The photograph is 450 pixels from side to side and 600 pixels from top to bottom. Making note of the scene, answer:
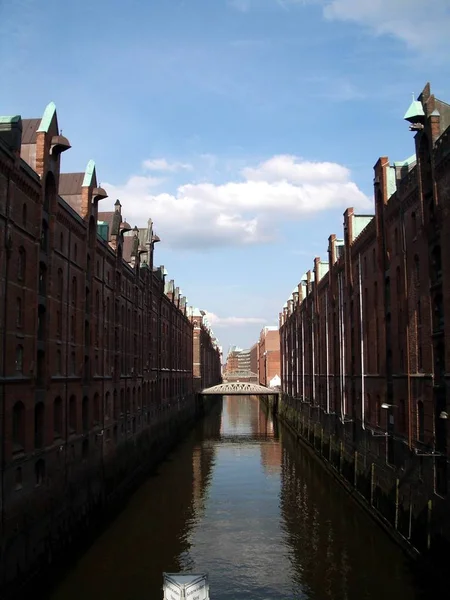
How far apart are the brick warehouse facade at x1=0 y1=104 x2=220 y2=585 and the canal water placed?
1963mm

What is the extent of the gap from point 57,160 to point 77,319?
25.7ft

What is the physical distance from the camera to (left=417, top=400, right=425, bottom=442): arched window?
22.3m

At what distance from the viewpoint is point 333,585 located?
810 inches

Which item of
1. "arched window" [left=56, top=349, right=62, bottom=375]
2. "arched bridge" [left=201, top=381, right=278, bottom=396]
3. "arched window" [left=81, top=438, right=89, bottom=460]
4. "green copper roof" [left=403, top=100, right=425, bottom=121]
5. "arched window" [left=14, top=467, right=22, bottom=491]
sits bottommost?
"arched bridge" [left=201, top=381, right=278, bottom=396]

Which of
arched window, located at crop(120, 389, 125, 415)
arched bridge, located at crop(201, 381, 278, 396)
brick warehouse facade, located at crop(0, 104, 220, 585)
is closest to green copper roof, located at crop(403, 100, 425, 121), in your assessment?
brick warehouse facade, located at crop(0, 104, 220, 585)

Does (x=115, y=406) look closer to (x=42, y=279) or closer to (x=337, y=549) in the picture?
(x=42, y=279)

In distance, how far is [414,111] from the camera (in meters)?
22.0

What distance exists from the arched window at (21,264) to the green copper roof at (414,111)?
1511 centimetres

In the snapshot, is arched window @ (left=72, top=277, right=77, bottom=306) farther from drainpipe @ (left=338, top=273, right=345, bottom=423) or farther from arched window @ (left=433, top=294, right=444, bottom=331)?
drainpipe @ (left=338, top=273, right=345, bottom=423)

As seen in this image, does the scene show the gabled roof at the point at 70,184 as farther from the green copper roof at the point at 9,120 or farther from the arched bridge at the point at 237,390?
the arched bridge at the point at 237,390

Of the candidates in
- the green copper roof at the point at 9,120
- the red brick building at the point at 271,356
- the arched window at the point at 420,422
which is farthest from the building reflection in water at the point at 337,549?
the red brick building at the point at 271,356

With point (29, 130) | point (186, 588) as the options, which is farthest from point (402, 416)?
point (29, 130)

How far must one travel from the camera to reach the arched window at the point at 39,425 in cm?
2208

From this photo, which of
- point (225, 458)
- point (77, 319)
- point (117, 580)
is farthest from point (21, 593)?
point (225, 458)
